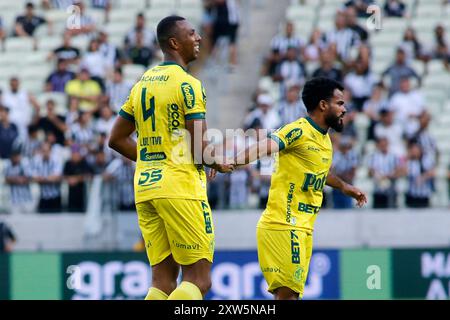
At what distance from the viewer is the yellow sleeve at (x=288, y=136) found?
9211 millimetres

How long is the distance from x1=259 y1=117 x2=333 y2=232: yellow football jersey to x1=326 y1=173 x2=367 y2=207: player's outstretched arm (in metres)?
0.36

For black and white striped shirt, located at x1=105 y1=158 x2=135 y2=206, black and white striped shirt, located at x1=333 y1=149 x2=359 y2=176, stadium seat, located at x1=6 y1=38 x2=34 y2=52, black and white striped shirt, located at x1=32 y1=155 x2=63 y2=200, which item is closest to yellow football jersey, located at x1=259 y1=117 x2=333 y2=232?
black and white striped shirt, located at x1=333 y1=149 x2=359 y2=176

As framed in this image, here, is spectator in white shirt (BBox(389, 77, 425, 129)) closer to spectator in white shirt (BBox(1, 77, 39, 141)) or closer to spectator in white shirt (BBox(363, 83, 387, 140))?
spectator in white shirt (BBox(363, 83, 387, 140))

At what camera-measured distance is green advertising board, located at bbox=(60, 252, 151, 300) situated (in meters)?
15.8

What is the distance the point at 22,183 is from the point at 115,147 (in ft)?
27.6

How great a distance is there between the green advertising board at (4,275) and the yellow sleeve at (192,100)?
8.51 meters

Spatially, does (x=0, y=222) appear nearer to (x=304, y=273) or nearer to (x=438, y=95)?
(x=438, y=95)

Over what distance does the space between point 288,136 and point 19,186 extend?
8610mm

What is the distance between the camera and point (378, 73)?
18.8 metres

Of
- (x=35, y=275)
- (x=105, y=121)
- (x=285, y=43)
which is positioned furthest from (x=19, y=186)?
(x=285, y=43)

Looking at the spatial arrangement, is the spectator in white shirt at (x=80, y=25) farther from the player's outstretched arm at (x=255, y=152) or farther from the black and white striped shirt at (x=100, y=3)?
the player's outstretched arm at (x=255, y=152)

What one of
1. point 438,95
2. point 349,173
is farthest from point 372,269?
point 438,95

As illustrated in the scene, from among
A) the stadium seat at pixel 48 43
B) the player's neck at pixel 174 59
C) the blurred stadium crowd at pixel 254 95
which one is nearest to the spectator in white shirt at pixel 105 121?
the blurred stadium crowd at pixel 254 95

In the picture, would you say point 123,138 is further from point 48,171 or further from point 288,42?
point 288,42
